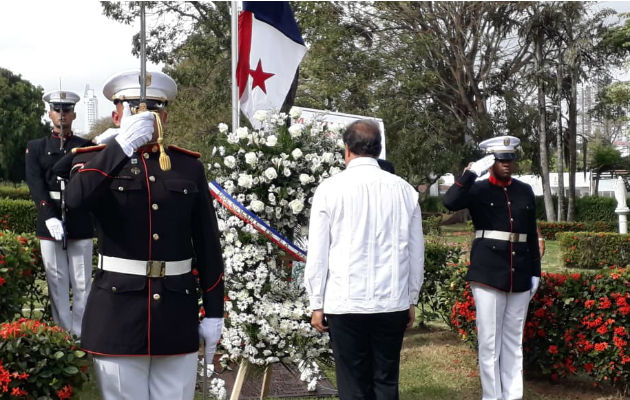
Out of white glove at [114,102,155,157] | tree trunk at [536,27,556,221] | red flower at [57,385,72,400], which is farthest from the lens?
tree trunk at [536,27,556,221]

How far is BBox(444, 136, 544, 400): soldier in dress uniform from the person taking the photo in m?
6.02

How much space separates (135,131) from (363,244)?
151 centimetres

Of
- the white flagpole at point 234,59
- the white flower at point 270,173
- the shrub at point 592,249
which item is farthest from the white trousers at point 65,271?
the shrub at point 592,249

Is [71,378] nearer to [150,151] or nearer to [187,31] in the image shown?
[150,151]

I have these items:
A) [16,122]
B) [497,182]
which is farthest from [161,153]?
[16,122]

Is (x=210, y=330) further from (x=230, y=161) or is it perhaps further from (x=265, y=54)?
(x=265, y=54)

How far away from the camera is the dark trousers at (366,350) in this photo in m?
4.28

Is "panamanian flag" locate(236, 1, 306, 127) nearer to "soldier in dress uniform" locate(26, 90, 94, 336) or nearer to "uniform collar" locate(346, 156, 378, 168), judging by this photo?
"soldier in dress uniform" locate(26, 90, 94, 336)

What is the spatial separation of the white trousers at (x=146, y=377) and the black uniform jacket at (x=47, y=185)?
3278 millimetres

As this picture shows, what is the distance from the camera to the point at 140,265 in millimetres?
3322

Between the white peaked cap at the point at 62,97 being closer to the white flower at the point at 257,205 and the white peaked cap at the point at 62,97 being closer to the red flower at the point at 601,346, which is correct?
the white flower at the point at 257,205

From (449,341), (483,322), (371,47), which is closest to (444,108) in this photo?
(371,47)

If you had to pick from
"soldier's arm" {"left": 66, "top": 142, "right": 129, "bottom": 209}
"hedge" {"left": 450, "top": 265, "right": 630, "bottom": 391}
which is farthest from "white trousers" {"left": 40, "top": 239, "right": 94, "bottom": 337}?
"hedge" {"left": 450, "top": 265, "right": 630, "bottom": 391}

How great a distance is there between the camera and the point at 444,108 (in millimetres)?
Answer: 35375
